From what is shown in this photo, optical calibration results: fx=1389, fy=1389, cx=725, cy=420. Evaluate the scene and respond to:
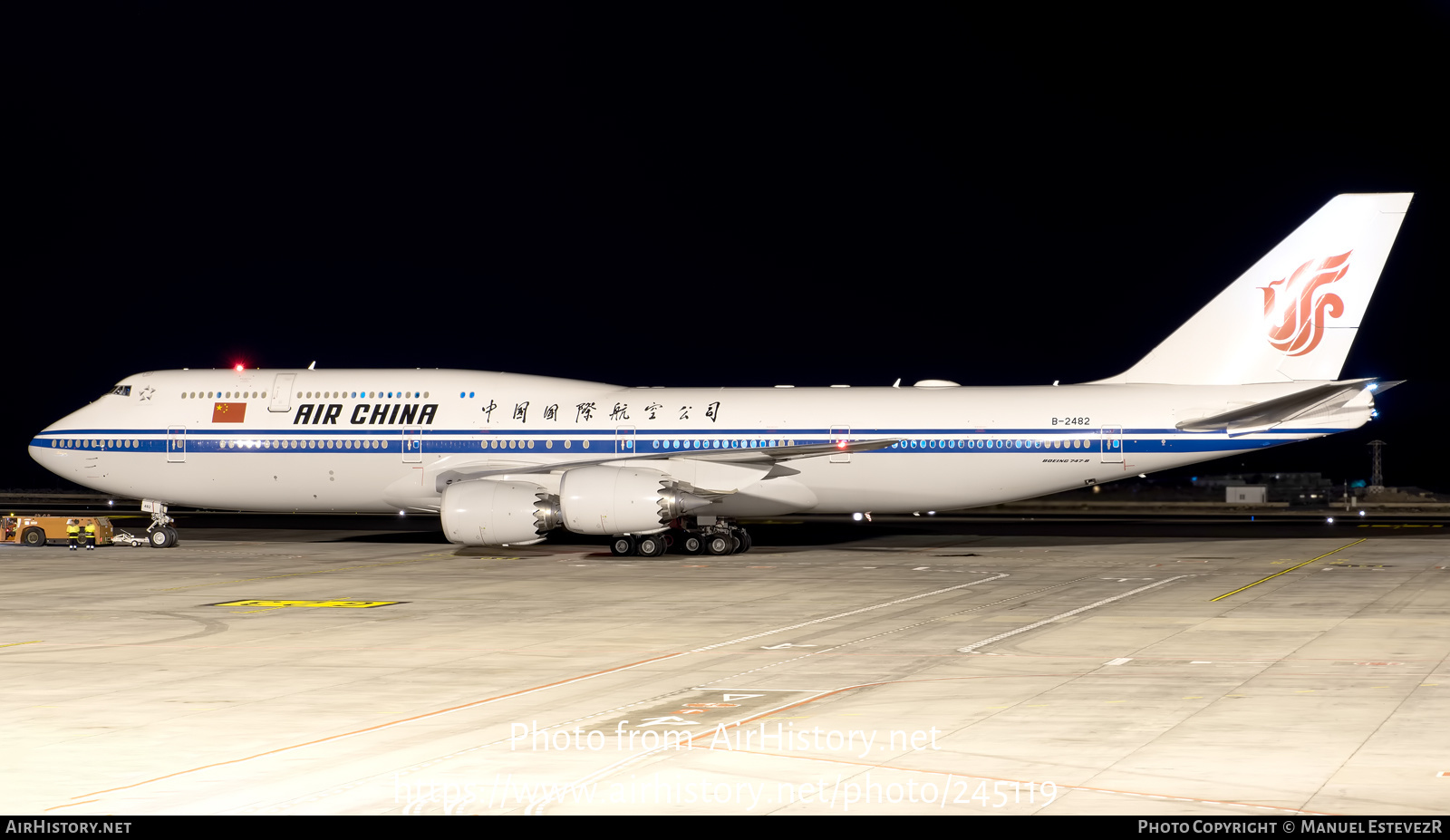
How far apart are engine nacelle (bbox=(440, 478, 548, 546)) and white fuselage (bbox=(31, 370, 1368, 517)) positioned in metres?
2.93

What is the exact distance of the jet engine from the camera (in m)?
34.5

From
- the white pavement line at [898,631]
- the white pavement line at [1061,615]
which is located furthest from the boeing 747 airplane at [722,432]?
the white pavement line at [898,631]

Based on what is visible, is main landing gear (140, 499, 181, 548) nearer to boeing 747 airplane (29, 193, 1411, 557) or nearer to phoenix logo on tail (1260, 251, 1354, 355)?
boeing 747 airplane (29, 193, 1411, 557)

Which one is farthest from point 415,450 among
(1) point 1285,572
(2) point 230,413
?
(1) point 1285,572

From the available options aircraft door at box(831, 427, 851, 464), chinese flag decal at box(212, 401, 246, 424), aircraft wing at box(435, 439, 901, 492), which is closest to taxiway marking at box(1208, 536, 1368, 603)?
aircraft wing at box(435, 439, 901, 492)

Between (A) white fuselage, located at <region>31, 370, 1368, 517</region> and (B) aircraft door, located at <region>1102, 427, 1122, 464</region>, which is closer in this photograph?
(B) aircraft door, located at <region>1102, 427, 1122, 464</region>

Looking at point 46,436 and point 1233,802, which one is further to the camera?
point 46,436

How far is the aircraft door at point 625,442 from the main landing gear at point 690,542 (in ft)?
7.63

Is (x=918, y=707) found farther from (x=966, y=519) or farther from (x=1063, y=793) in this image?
(x=966, y=519)

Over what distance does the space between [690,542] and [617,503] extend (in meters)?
3.73

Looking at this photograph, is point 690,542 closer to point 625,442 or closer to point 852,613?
point 625,442

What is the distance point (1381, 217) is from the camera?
36625mm

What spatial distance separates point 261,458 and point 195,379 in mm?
3535

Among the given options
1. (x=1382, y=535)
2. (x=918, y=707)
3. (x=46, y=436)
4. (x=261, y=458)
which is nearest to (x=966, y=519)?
(x=1382, y=535)
